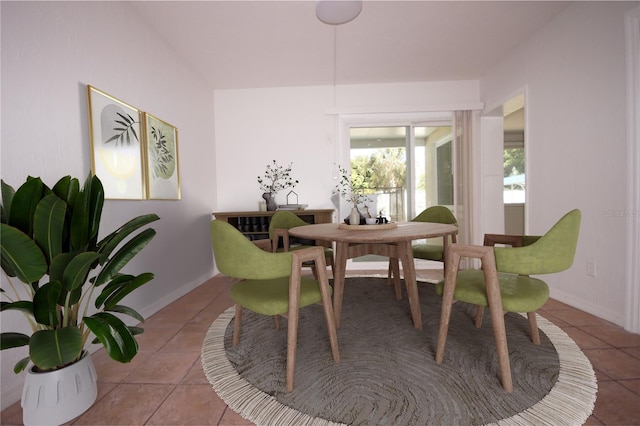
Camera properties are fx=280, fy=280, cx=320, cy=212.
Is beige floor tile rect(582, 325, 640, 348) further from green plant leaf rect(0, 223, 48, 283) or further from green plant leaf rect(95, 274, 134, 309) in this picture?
green plant leaf rect(0, 223, 48, 283)

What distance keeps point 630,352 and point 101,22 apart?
4158mm

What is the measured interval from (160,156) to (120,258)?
1.66 meters

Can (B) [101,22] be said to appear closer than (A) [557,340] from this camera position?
No

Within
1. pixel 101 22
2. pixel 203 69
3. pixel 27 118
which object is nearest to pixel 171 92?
pixel 203 69

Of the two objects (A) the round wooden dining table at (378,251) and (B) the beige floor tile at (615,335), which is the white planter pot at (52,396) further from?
(B) the beige floor tile at (615,335)

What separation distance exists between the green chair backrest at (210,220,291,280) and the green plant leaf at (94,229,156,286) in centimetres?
40

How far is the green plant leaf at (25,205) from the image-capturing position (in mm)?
1122

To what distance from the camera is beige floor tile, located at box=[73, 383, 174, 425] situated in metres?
1.26

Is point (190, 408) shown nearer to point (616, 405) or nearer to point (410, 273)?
point (410, 273)

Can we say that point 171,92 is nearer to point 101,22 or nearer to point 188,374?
point 101,22

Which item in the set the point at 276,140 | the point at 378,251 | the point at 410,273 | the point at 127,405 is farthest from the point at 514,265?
the point at 276,140

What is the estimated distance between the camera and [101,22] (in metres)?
2.06

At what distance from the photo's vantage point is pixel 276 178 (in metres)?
4.02

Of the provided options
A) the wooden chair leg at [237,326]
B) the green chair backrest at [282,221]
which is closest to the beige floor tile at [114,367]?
the wooden chair leg at [237,326]
